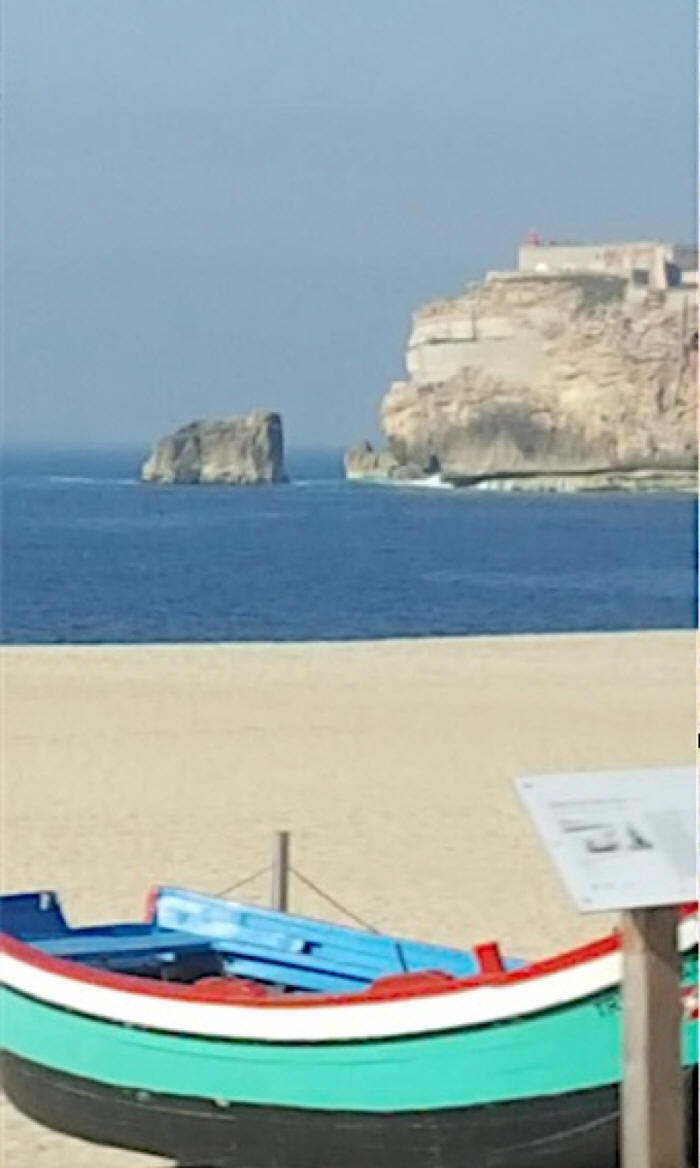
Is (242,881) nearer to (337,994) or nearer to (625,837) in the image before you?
(337,994)

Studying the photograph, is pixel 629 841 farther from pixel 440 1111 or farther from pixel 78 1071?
pixel 78 1071

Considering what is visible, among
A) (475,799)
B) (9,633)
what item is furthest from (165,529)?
(475,799)

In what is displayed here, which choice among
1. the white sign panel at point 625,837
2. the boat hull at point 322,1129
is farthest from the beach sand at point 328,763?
the white sign panel at point 625,837

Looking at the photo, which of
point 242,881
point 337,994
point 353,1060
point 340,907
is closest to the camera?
point 353,1060

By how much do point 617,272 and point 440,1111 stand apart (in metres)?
123

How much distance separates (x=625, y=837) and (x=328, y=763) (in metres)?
13.2

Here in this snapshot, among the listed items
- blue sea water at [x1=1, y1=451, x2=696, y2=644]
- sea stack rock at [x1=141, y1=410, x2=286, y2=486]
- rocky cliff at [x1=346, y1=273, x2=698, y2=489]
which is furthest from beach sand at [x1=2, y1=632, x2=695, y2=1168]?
sea stack rock at [x1=141, y1=410, x2=286, y2=486]

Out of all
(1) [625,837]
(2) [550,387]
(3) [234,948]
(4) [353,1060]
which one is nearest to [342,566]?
(2) [550,387]

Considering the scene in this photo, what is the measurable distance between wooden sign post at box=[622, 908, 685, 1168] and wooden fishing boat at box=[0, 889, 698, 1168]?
0.66 meters

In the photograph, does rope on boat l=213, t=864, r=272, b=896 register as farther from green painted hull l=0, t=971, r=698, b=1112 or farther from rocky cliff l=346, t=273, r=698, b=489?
rocky cliff l=346, t=273, r=698, b=489

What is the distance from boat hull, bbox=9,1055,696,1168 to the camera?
6387 mm

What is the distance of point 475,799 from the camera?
16.1 m

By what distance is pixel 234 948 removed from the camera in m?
8.13

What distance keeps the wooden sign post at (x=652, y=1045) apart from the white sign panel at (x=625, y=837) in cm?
28
